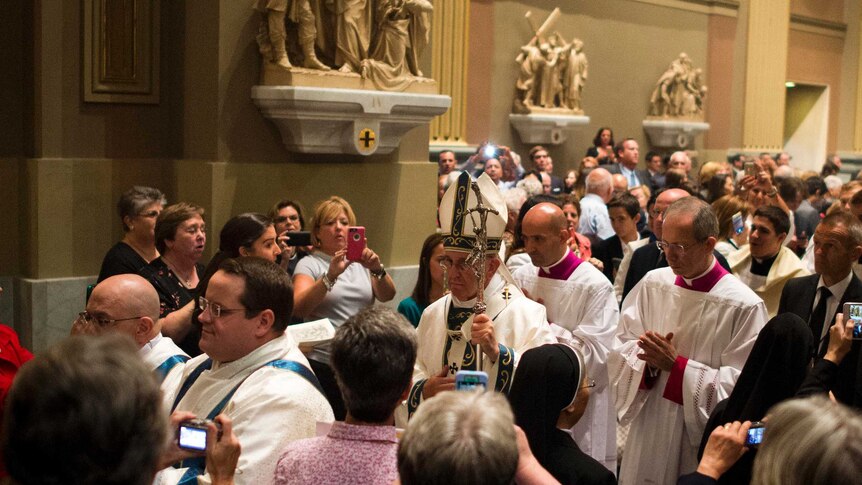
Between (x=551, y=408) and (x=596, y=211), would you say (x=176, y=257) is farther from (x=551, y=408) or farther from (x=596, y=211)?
(x=596, y=211)

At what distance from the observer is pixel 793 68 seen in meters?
19.5

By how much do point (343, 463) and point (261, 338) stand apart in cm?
91

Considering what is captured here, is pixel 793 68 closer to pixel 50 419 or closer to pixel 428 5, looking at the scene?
pixel 428 5

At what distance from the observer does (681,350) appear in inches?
180

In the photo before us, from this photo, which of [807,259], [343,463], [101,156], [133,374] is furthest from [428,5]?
[133,374]

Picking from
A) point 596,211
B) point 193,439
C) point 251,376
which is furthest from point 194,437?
point 596,211

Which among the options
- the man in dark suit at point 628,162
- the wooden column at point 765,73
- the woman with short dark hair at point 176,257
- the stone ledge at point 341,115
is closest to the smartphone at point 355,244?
the woman with short dark hair at point 176,257

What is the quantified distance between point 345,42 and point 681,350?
3.65 metres

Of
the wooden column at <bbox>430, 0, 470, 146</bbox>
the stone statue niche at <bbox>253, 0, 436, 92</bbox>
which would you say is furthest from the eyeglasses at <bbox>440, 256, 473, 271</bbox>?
the wooden column at <bbox>430, 0, 470, 146</bbox>

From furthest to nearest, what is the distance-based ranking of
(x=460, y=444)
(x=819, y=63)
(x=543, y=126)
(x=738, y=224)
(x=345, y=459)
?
(x=819, y=63) → (x=543, y=126) → (x=738, y=224) → (x=345, y=459) → (x=460, y=444)

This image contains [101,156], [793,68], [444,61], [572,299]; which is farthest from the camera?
[793,68]

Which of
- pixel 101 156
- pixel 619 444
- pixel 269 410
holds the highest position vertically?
pixel 101 156

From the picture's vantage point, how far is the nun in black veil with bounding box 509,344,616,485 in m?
3.18

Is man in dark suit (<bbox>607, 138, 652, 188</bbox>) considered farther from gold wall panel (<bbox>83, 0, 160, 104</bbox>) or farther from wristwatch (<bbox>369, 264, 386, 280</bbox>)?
wristwatch (<bbox>369, 264, 386, 280</bbox>)
